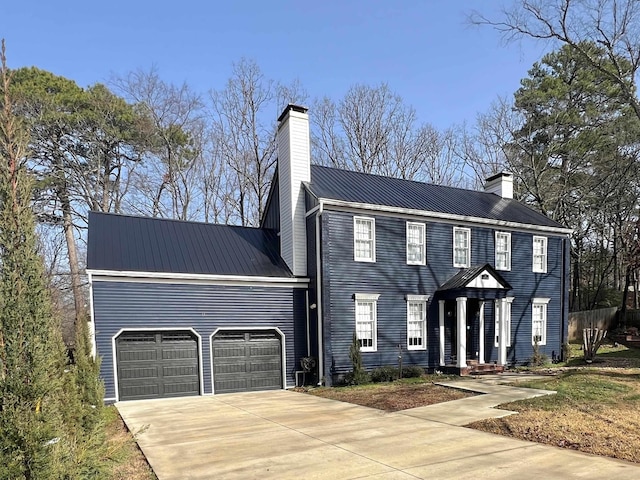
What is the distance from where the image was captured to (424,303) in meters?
16.5

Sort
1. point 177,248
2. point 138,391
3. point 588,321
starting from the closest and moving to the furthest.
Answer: point 138,391
point 177,248
point 588,321

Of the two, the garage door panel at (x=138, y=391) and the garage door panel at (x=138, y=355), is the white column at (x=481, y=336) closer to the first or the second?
the garage door panel at (x=138, y=391)

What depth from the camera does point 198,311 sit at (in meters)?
13.7

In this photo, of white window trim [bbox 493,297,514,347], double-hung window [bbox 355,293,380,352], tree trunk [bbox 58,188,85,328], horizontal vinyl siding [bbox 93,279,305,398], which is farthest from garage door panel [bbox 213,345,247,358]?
tree trunk [bbox 58,188,85,328]

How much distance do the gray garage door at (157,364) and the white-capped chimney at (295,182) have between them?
4.69m

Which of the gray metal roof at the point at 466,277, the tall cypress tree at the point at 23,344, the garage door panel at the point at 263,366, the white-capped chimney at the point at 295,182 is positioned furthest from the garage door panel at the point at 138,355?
the gray metal roof at the point at 466,277

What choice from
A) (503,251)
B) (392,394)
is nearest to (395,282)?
(392,394)

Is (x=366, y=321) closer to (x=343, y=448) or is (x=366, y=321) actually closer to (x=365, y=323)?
(x=365, y=323)

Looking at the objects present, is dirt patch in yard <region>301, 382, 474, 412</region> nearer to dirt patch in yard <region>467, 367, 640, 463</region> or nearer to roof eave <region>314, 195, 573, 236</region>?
dirt patch in yard <region>467, 367, 640, 463</region>

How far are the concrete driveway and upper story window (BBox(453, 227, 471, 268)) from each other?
8.92 m

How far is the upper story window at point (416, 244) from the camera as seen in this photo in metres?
16.4

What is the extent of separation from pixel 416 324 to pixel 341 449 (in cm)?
1030

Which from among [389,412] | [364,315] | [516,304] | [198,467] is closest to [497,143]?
[516,304]

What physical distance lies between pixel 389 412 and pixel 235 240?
30.4 ft
